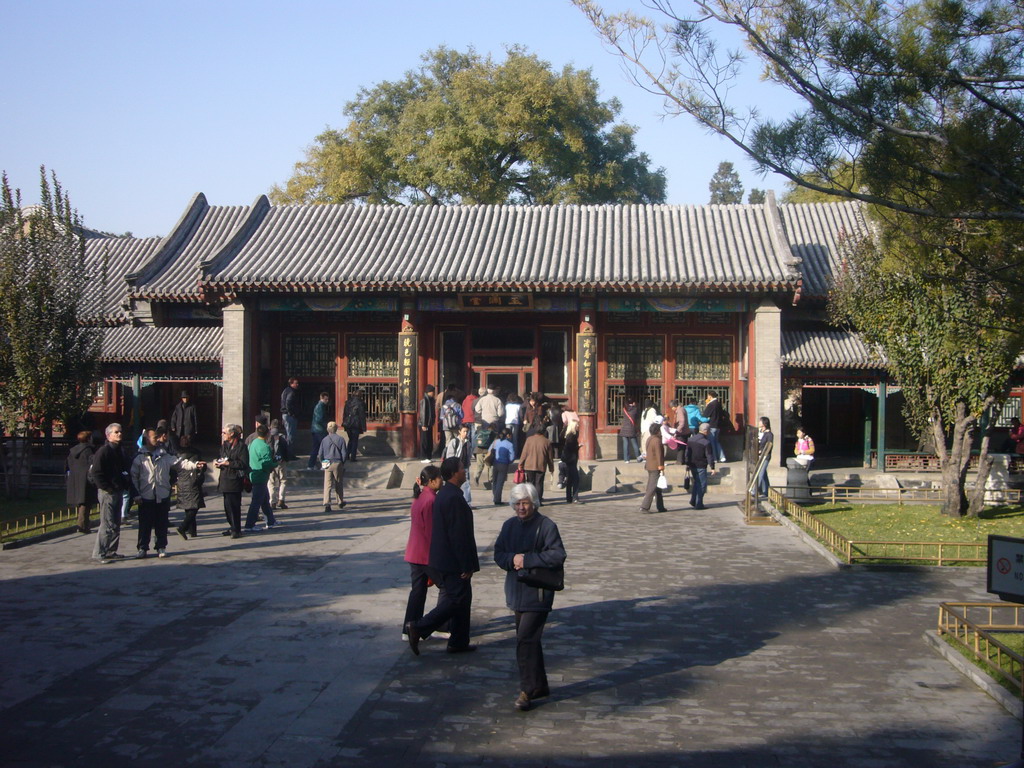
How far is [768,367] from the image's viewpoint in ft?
66.1

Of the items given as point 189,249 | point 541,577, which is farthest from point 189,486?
point 189,249

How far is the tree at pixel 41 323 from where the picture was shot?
1625cm

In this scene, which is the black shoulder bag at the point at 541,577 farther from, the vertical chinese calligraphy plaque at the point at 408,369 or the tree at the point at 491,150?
the tree at the point at 491,150

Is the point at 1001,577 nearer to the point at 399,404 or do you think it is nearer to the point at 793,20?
the point at 793,20

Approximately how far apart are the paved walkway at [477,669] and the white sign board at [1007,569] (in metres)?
1.01

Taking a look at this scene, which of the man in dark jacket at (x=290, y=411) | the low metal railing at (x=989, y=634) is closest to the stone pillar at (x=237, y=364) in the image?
the man in dark jacket at (x=290, y=411)

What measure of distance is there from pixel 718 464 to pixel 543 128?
55.4 feet

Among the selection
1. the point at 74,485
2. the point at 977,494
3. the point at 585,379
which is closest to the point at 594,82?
the point at 585,379

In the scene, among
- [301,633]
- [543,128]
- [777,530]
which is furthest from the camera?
[543,128]

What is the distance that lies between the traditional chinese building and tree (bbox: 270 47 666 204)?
9.79 m

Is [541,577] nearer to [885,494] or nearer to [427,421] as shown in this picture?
[885,494]

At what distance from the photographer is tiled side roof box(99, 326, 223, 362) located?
71.7 feet

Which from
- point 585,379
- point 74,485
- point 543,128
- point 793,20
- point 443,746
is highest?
point 543,128

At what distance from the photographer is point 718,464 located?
2023 cm
